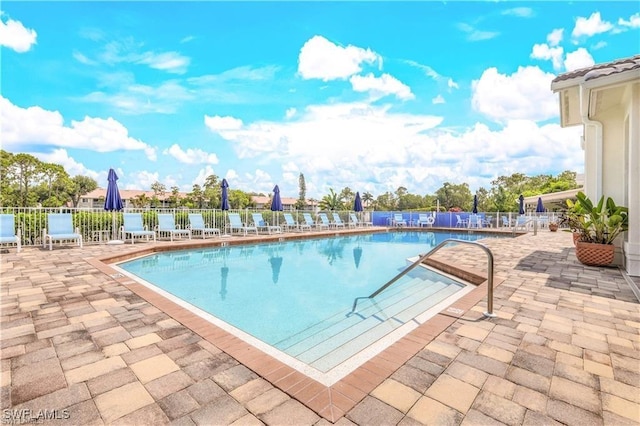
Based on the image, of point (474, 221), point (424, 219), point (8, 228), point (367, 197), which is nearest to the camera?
point (8, 228)

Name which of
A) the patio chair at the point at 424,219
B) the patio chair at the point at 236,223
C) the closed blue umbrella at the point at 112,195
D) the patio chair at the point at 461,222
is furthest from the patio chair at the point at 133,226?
the patio chair at the point at 461,222

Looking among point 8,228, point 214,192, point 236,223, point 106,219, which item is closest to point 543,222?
point 236,223

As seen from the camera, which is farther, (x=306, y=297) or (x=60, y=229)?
(x=60, y=229)

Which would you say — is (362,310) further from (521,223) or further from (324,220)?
(521,223)

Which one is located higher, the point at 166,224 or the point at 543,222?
the point at 166,224

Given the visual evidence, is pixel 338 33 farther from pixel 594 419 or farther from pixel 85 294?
pixel 594 419

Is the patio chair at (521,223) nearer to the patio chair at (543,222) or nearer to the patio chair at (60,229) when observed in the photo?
the patio chair at (543,222)

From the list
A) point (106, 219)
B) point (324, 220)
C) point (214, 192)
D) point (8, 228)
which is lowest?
point (324, 220)

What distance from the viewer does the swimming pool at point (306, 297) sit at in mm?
3250

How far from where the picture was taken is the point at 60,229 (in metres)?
8.79

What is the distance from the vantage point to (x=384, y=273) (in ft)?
23.6

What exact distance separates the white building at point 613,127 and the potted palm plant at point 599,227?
11.6 inches

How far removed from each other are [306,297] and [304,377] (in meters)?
3.09

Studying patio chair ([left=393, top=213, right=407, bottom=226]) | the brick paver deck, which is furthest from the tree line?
the brick paver deck
